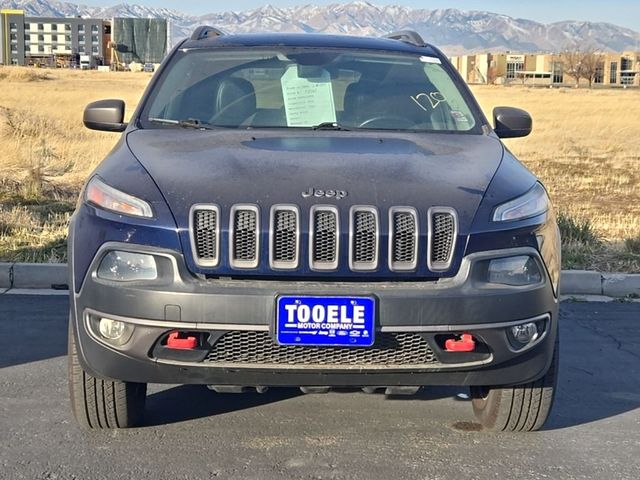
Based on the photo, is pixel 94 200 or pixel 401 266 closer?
pixel 401 266

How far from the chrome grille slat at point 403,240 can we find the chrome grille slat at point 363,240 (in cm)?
6

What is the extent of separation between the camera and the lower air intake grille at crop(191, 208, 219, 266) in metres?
3.28

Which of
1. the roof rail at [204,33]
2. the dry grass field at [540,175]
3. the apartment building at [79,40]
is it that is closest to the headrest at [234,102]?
the roof rail at [204,33]

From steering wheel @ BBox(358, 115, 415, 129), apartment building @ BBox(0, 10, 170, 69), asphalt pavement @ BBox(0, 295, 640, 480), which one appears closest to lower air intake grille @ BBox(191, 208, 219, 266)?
asphalt pavement @ BBox(0, 295, 640, 480)

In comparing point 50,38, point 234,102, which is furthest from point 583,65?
point 234,102

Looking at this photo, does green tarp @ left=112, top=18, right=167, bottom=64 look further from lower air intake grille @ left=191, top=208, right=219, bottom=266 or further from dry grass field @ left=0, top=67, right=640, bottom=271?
lower air intake grille @ left=191, top=208, right=219, bottom=266

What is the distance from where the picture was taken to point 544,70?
451 feet

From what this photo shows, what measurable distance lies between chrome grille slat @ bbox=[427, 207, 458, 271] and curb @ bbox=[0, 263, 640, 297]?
401 centimetres

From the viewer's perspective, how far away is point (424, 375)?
343 cm

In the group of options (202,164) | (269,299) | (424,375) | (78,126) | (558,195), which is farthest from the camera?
(78,126)

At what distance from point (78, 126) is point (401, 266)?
18.5m

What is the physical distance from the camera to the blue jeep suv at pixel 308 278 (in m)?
3.26

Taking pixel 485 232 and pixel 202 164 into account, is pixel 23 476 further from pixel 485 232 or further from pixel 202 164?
pixel 485 232

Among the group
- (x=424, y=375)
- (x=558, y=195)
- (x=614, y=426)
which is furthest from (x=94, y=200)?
(x=558, y=195)
